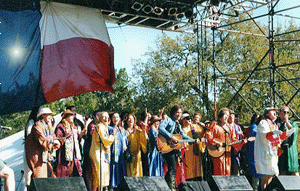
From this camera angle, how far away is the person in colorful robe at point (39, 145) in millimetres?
Result: 6918

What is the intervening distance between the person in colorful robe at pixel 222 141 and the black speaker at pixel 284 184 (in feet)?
6.17

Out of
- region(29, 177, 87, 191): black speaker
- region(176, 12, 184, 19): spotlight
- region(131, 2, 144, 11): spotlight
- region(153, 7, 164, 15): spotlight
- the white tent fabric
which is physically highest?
region(131, 2, 144, 11): spotlight

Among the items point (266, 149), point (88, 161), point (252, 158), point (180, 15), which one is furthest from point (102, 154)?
point (180, 15)

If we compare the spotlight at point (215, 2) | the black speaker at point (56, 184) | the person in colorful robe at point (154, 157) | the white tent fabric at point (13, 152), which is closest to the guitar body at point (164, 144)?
the person in colorful robe at point (154, 157)

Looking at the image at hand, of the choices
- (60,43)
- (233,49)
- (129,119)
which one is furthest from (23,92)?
(233,49)

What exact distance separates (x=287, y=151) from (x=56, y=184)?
199 inches

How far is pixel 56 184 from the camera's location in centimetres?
522

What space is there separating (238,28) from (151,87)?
264 inches

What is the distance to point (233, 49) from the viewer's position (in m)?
28.9

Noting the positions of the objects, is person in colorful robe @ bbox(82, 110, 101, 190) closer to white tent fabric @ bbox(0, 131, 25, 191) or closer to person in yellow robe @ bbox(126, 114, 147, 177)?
person in yellow robe @ bbox(126, 114, 147, 177)

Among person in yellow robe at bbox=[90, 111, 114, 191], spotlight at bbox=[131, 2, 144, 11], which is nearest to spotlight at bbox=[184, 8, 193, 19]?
spotlight at bbox=[131, 2, 144, 11]

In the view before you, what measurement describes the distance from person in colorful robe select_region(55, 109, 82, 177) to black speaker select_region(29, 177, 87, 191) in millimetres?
2270

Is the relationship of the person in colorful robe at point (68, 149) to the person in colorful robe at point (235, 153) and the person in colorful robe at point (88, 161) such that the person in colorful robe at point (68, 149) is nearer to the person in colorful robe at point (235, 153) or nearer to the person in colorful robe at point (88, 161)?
the person in colorful robe at point (88, 161)

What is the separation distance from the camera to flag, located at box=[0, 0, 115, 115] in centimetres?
889
